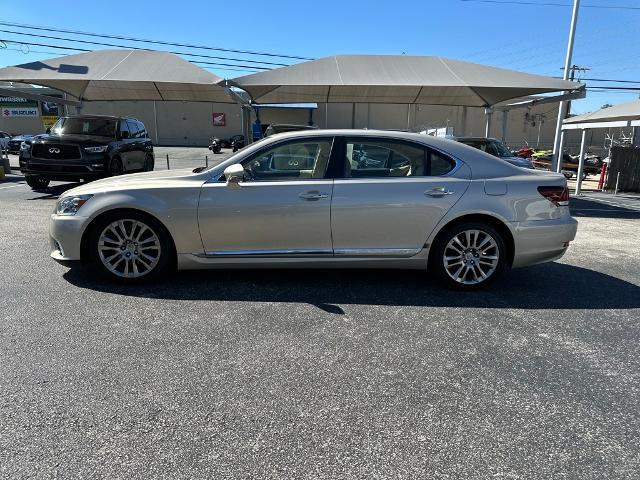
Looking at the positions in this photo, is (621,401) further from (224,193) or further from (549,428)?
(224,193)

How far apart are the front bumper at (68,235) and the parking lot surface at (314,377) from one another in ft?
1.04

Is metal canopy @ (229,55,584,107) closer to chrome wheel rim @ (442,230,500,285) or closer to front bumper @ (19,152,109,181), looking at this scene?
front bumper @ (19,152,109,181)

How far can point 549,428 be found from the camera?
2592 mm

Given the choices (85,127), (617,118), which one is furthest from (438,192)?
(617,118)

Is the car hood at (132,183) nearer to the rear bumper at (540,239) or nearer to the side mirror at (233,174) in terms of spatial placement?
the side mirror at (233,174)

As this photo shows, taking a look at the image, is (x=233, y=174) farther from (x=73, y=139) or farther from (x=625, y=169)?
(x=625, y=169)

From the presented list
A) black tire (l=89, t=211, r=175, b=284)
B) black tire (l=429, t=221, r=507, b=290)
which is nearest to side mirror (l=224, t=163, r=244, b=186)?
black tire (l=89, t=211, r=175, b=284)

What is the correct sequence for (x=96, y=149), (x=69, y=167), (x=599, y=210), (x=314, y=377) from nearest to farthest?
(x=314, y=377) < (x=69, y=167) < (x=96, y=149) < (x=599, y=210)

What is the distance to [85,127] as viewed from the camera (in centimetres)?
1162

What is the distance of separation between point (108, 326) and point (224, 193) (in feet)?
5.06

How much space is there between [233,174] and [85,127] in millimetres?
9068

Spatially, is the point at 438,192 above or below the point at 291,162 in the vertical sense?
below

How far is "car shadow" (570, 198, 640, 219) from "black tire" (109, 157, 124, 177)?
1067 cm

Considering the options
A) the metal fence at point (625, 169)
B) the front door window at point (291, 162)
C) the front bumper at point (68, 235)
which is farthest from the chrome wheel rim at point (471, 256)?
the metal fence at point (625, 169)
